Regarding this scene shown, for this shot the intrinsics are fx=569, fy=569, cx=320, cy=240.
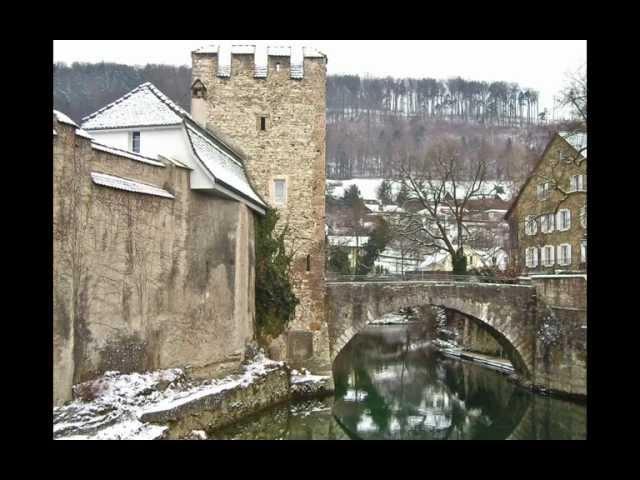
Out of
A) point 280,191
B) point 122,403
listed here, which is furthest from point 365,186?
point 122,403

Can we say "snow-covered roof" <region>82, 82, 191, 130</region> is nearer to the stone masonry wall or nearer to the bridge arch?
the bridge arch

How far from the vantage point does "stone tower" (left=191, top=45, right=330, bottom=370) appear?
18.6 m

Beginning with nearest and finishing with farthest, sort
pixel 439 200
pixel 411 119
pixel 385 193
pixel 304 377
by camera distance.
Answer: pixel 304 377 → pixel 439 200 → pixel 385 193 → pixel 411 119

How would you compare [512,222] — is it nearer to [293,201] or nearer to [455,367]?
[455,367]

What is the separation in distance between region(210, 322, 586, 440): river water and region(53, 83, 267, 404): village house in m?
2.49

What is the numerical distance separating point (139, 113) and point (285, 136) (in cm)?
543

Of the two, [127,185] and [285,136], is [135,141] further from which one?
[285,136]

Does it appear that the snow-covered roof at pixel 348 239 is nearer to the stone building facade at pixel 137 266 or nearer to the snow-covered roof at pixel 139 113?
the stone building facade at pixel 137 266

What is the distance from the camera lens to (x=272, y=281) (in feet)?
59.5

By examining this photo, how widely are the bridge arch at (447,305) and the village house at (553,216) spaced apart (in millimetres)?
6712

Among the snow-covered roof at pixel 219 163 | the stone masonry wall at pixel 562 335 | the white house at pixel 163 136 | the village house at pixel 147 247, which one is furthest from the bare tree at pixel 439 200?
the white house at pixel 163 136

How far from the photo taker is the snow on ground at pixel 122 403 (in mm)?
9167

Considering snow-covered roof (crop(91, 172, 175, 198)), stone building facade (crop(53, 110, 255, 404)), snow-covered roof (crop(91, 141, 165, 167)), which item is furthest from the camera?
snow-covered roof (crop(91, 141, 165, 167))

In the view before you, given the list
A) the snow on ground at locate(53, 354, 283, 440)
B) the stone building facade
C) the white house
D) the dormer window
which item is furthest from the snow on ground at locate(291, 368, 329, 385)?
the dormer window
